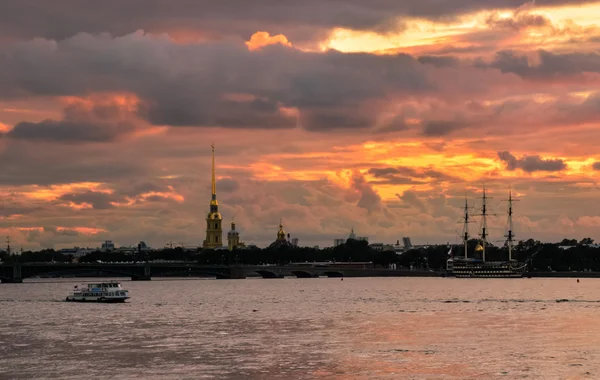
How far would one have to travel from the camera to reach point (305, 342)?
234ft

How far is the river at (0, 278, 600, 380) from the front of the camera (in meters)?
55.4

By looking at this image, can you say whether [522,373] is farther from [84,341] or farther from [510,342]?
[84,341]

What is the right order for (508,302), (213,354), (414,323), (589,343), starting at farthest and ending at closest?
(508,302), (414,323), (589,343), (213,354)

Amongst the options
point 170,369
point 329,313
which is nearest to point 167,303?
point 329,313

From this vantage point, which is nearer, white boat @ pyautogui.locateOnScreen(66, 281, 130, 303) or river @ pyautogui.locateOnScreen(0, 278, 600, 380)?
river @ pyautogui.locateOnScreen(0, 278, 600, 380)

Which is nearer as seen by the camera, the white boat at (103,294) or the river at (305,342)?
the river at (305,342)

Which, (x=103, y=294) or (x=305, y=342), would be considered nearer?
(x=305, y=342)

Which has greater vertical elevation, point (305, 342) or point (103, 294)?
point (103, 294)

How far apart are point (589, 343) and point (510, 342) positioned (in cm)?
485

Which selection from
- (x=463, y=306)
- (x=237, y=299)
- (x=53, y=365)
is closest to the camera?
(x=53, y=365)

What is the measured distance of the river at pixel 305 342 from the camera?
55438 mm

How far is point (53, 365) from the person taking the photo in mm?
58562

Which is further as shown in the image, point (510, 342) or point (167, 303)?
point (167, 303)

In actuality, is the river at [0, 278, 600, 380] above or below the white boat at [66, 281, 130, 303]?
below
